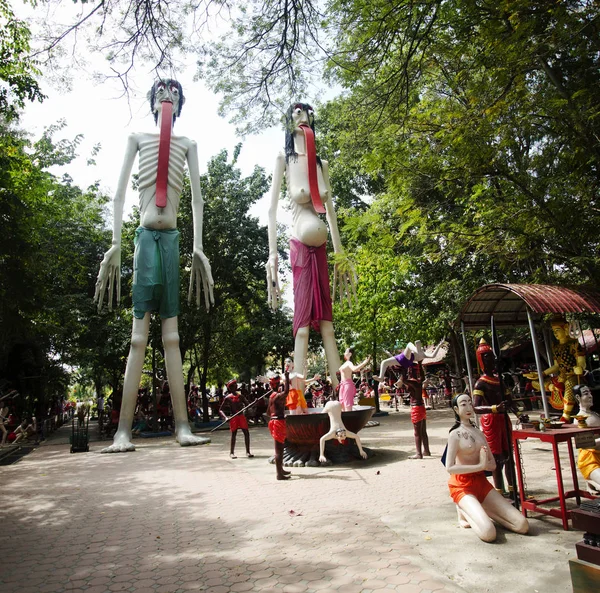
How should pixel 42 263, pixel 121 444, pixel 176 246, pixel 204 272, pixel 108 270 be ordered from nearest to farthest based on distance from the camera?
pixel 121 444
pixel 108 270
pixel 176 246
pixel 204 272
pixel 42 263

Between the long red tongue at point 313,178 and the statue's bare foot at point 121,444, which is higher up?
the long red tongue at point 313,178

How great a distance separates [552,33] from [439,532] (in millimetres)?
5074

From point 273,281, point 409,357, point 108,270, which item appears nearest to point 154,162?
point 108,270

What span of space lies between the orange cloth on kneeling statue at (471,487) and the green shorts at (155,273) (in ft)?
25.7

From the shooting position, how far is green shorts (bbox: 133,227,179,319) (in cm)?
1053

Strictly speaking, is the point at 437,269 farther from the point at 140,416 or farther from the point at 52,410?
the point at 52,410

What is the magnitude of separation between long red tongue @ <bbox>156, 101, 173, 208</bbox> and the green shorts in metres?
0.77

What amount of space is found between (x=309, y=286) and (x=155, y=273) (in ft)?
11.2

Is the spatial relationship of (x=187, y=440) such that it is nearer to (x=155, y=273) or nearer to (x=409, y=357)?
(x=155, y=273)

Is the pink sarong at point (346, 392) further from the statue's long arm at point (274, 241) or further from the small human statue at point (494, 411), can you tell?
the small human statue at point (494, 411)

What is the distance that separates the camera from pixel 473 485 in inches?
172

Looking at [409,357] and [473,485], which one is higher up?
[409,357]

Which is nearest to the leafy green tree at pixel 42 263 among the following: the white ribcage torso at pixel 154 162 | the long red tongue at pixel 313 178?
the white ribcage torso at pixel 154 162

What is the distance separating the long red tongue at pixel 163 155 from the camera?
34.3ft
